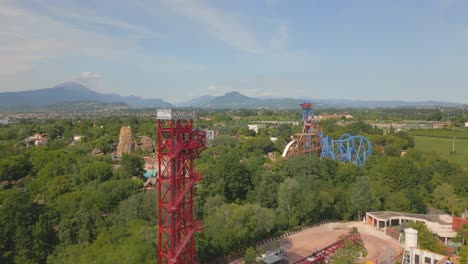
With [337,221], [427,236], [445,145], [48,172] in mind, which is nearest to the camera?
[427,236]

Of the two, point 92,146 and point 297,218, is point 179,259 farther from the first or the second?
point 92,146

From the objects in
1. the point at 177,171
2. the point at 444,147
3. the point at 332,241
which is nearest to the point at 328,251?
the point at 332,241

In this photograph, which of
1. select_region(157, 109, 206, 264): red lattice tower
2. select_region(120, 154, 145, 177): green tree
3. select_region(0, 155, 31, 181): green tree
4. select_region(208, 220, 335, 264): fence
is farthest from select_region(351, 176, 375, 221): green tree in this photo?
select_region(0, 155, 31, 181): green tree

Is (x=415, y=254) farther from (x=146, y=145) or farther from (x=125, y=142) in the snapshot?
(x=146, y=145)

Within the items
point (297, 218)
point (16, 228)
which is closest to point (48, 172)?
point (16, 228)

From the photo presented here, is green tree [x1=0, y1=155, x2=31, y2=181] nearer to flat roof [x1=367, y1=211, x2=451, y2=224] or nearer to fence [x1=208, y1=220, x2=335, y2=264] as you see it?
fence [x1=208, y1=220, x2=335, y2=264]
